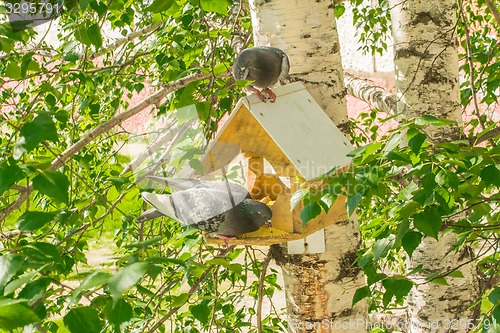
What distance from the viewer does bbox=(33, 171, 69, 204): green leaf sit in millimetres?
924

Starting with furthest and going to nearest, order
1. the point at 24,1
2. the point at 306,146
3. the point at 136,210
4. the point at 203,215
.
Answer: the point at 136,210, the point at 24,1, the point at 306,146, the point at 203,215

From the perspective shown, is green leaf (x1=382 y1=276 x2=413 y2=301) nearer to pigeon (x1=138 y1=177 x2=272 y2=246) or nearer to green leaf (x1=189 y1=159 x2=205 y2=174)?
pigeon (x1=138 y1=177 x2=272 y2=246)

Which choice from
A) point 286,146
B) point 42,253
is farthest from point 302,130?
point 42,253

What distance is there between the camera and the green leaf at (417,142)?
983 millimetres

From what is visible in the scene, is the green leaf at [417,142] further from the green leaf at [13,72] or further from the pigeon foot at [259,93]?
the green leaf at [13,72]

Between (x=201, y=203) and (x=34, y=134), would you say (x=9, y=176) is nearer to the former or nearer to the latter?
(x=34, y=134)

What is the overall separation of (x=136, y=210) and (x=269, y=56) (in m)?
1.27

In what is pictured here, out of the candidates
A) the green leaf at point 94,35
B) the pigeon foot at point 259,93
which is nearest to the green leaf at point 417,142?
the pigeon foot at point 259,93

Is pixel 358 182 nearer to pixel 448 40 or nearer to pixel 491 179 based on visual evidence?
pixel 491 179

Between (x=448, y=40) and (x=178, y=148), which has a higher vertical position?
(x=448, y=40)

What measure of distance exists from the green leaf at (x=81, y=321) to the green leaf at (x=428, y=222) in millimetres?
518

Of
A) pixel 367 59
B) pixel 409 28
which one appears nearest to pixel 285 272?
pixel 409 28

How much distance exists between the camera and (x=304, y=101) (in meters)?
1.32

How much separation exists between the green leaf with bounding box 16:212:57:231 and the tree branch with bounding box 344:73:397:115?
1.47 metres
